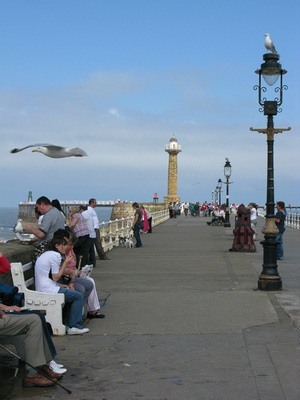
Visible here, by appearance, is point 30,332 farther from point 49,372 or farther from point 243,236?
point 243,236

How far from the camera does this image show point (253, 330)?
28.7 feet

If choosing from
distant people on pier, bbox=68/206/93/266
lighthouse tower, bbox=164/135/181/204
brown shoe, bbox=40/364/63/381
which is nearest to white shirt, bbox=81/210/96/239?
distant people on pier, bbox=68/206/93/266

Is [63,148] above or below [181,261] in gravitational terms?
above

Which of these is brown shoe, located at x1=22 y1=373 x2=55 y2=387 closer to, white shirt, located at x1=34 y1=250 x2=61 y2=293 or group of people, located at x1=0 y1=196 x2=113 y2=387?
group of people, located at x1=0 y1=196 x2=113 y2=387

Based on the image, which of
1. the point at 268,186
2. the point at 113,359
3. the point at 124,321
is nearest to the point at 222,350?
the point at 113,359

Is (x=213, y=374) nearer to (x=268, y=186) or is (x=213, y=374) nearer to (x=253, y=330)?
(x=253, y=330)

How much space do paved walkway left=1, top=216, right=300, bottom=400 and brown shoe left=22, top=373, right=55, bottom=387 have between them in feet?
0.21

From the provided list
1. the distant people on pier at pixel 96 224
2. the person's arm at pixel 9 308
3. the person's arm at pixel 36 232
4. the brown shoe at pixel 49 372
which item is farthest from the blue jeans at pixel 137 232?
the brown shoe at pixel 49 372

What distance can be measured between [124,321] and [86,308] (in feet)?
1.83

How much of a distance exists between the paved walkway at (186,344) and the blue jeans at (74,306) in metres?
0.22

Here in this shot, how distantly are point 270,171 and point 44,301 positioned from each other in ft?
19.2

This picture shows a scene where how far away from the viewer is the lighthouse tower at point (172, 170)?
360 ft

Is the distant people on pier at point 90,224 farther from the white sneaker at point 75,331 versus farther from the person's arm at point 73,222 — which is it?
the white sneaker at point 75,331

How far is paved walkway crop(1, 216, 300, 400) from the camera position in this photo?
6164 millimetres
